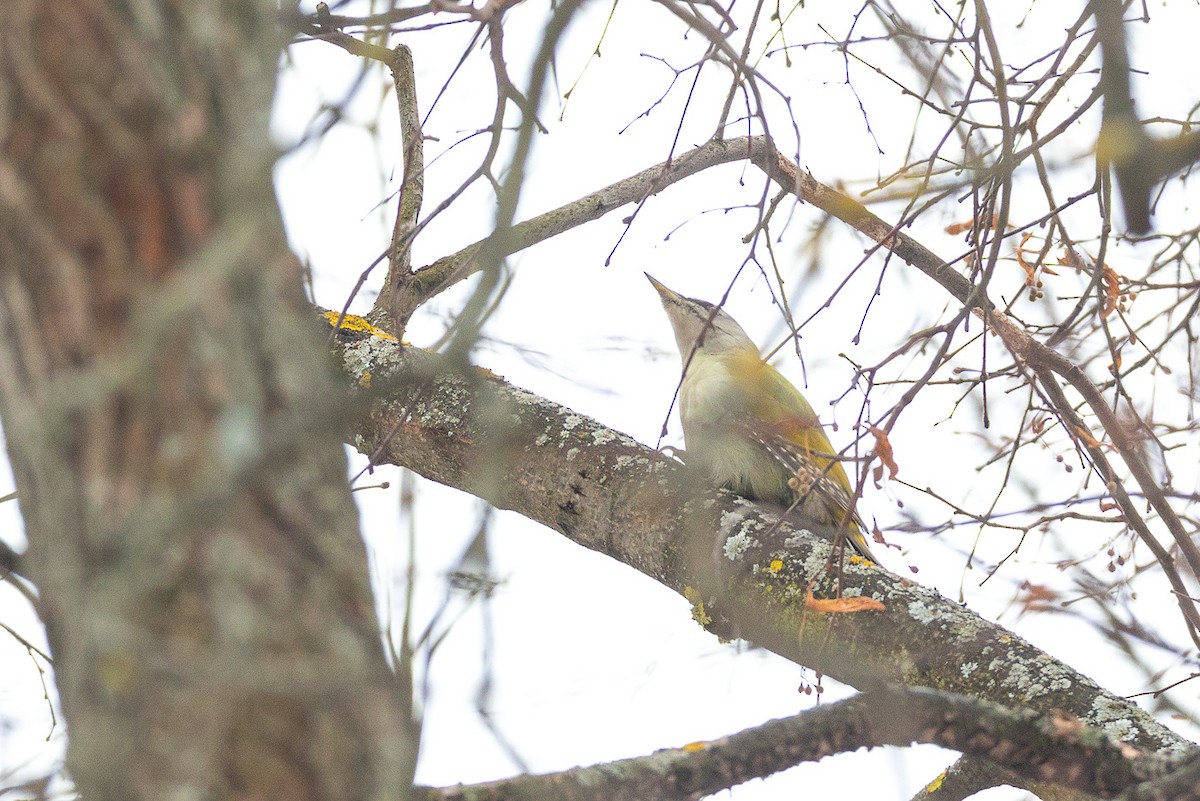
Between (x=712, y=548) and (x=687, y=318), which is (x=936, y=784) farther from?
(x=687, y=318)

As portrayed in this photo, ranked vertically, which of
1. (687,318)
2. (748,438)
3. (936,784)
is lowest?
(936,784)

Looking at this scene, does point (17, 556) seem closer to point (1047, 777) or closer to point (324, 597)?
point (324, 597)

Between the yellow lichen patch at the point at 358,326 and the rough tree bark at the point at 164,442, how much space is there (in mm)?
2457

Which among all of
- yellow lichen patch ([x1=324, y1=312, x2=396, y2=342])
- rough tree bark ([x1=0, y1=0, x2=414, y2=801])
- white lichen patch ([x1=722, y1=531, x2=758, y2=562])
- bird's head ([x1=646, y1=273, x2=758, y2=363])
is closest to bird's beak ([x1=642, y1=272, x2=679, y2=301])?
bird's head ([x1=646, y1=273, x2=758, y2=363])

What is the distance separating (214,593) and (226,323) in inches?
9.9

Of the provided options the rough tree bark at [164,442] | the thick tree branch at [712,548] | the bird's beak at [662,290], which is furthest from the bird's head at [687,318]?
the rough tree bark at [164,442]

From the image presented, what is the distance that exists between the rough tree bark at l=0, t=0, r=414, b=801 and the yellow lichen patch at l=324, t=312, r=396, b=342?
8.06 ft

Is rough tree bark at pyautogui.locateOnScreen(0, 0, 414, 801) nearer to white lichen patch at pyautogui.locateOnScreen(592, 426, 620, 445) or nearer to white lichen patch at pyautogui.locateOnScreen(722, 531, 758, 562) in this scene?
white lichen patch at pyautogui.locateOnScreen(722, 531, 758, 562)

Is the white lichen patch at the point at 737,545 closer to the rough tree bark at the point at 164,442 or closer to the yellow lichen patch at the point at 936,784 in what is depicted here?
the yellow lichen patch at the point at 936,784

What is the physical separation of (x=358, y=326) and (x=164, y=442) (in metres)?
2.67

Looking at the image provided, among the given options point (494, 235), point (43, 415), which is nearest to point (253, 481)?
point (43, 415)

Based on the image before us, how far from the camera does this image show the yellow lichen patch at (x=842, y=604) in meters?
2.39

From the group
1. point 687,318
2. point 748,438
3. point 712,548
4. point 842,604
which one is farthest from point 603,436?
point 687,318

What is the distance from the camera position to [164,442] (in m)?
0.96
